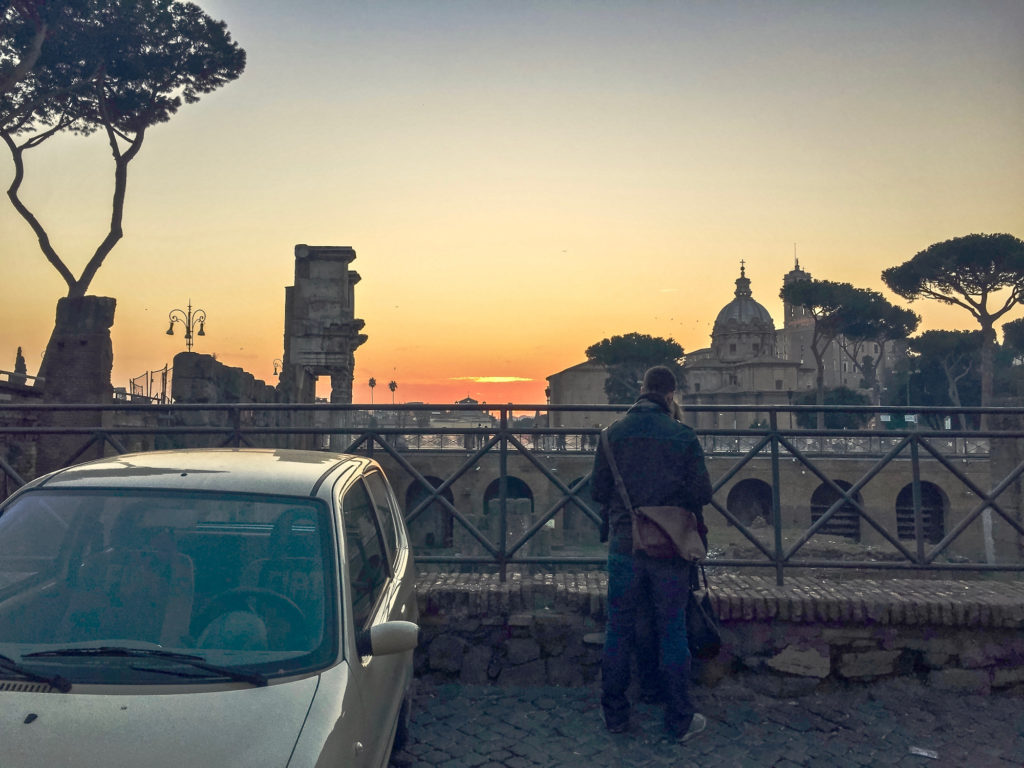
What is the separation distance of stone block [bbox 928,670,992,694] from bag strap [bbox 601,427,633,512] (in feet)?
7.12

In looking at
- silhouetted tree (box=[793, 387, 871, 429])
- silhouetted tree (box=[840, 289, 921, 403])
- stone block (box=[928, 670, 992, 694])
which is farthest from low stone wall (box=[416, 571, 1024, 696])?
silhouetted tree (box=[840, 289, 921, 403])

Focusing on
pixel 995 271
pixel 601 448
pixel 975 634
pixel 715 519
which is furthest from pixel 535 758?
pixel 995 271

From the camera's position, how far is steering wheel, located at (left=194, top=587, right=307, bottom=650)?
85.1 inches

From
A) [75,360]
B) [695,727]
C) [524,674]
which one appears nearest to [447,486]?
[524,674]

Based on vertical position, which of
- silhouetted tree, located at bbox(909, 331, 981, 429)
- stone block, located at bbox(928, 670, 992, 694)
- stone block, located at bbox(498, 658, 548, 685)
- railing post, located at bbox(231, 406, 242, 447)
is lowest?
stone block, located at bbox(498, 658, 548, 685)

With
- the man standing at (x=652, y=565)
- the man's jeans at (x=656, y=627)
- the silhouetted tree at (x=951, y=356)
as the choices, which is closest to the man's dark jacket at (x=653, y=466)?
the man standing at (x=652, y=565)

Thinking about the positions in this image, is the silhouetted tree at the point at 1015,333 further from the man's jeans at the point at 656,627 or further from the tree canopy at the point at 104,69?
the man's jeans at the point at 656,627

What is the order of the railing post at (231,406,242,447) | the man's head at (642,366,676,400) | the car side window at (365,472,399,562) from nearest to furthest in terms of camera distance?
the car side window at (365,472,399,562)
the man's head at (642,366,676,400)
the railing post at (231,406,242,447)

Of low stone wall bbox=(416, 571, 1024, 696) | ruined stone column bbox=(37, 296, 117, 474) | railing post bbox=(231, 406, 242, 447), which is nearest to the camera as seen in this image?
low stone wall bbox=(416, 571, 1024, 696)

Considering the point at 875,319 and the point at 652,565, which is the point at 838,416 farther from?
the point at 652,565

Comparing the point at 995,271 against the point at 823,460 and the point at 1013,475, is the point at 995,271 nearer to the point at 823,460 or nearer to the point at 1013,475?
the point at 823,460

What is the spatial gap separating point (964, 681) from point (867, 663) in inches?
21.6

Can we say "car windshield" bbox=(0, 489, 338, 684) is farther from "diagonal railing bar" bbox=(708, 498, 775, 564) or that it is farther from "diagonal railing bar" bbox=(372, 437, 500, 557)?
"diagonal railing bar" bbox=(708, 498, 775, 564)

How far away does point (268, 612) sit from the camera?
223 cm
